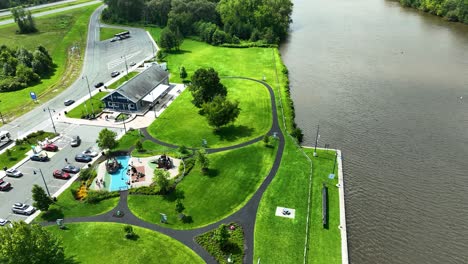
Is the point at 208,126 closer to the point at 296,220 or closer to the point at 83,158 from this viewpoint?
the point at 83,158

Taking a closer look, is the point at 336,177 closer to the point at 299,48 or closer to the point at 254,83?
the point at 254,83

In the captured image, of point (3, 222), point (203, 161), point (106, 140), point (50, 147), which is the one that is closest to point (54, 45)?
point (50, 147)

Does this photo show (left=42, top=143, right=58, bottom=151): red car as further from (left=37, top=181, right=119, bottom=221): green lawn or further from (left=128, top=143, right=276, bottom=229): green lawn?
(left=128, top=143, right=276, bottom=229): green lawn

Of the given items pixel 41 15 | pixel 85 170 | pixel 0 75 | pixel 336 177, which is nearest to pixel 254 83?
pixel 336 177

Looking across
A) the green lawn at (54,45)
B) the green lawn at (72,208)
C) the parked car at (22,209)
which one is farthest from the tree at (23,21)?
the green lawn at (72,208)

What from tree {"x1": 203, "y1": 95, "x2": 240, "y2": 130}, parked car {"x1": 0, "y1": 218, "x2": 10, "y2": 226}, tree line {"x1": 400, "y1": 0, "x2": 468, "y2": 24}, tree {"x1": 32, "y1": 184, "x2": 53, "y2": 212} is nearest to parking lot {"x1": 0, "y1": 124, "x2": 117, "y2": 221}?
parked car {"x1": 0, "y1": 218, "x2": 10, "y2": 226}

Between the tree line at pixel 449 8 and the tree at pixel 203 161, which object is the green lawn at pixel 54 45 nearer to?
the tree at pixel 203 161
